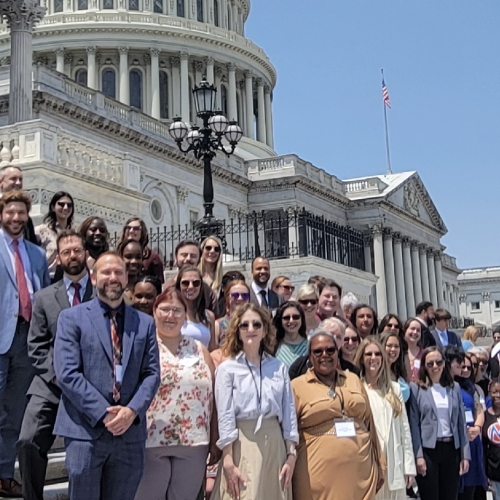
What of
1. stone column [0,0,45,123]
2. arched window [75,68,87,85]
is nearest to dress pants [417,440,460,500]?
stone column [0,0,45,123]

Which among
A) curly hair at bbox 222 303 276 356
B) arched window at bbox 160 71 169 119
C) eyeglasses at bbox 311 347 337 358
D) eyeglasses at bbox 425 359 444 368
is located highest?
arched window at bbox 160 71 169 119

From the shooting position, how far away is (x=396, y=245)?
60.0m

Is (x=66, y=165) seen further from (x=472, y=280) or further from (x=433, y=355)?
(x=472, y=280)

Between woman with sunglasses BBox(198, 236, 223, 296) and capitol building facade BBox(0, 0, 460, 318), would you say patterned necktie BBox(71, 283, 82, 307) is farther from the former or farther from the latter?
capitol building facade BBox(0, 0, 460, 318)

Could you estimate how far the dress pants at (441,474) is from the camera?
A: 8586 millimetres

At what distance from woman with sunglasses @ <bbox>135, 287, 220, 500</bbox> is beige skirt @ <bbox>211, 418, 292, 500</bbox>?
214 millimetres

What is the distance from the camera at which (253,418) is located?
6.20 metres

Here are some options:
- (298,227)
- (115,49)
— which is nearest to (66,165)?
(298,227)

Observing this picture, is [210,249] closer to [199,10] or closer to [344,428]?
[344,428]

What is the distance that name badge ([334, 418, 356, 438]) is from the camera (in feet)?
21.7

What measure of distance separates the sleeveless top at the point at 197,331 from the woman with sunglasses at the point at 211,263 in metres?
1.99

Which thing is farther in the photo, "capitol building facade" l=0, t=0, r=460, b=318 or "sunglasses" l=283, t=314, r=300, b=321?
"capitol building facade" l=0, t=0, r=460, b=318

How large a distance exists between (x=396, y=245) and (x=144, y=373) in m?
55.5

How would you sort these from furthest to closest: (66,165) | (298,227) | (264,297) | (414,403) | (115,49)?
(115,49) < (298,227) < (66,165) < (264,297) < (414,403)
